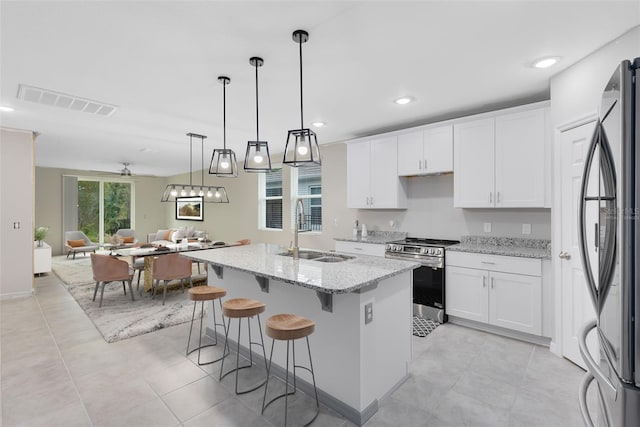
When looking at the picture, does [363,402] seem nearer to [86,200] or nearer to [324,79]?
[324,79]

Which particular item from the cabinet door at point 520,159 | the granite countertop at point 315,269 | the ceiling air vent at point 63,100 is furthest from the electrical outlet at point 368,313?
the ceiling air vent at point 63,100

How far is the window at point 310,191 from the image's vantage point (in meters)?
5.87

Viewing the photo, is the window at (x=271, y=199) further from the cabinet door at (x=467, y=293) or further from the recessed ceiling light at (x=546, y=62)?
the recessed ceiling light at (x=546, y=62)

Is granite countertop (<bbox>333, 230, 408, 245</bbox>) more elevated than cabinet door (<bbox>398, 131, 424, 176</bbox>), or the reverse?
cabinet door (<bbox>398, 131, 424, 176</bbox>)

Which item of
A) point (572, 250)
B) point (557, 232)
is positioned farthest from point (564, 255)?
point (557, 232)

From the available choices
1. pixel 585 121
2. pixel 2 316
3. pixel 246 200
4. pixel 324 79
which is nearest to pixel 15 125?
pixel 2 316

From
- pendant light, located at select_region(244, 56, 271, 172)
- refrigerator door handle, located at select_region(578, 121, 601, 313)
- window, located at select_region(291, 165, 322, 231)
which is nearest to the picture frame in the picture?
window, located at select_region(291, 165, 322, 231)

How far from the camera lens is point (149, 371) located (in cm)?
263

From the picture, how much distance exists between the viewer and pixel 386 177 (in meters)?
4.48

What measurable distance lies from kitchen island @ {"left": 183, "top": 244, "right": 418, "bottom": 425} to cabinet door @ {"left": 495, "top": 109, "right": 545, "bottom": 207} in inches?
68.5

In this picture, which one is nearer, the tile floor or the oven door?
the tile floor

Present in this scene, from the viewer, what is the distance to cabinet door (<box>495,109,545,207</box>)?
3.18 meters

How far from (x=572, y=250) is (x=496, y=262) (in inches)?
27.9

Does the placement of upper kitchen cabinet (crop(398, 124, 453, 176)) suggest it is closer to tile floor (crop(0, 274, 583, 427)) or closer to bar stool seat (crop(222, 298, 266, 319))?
tile floor (crop(0, 274, 583, 427))
